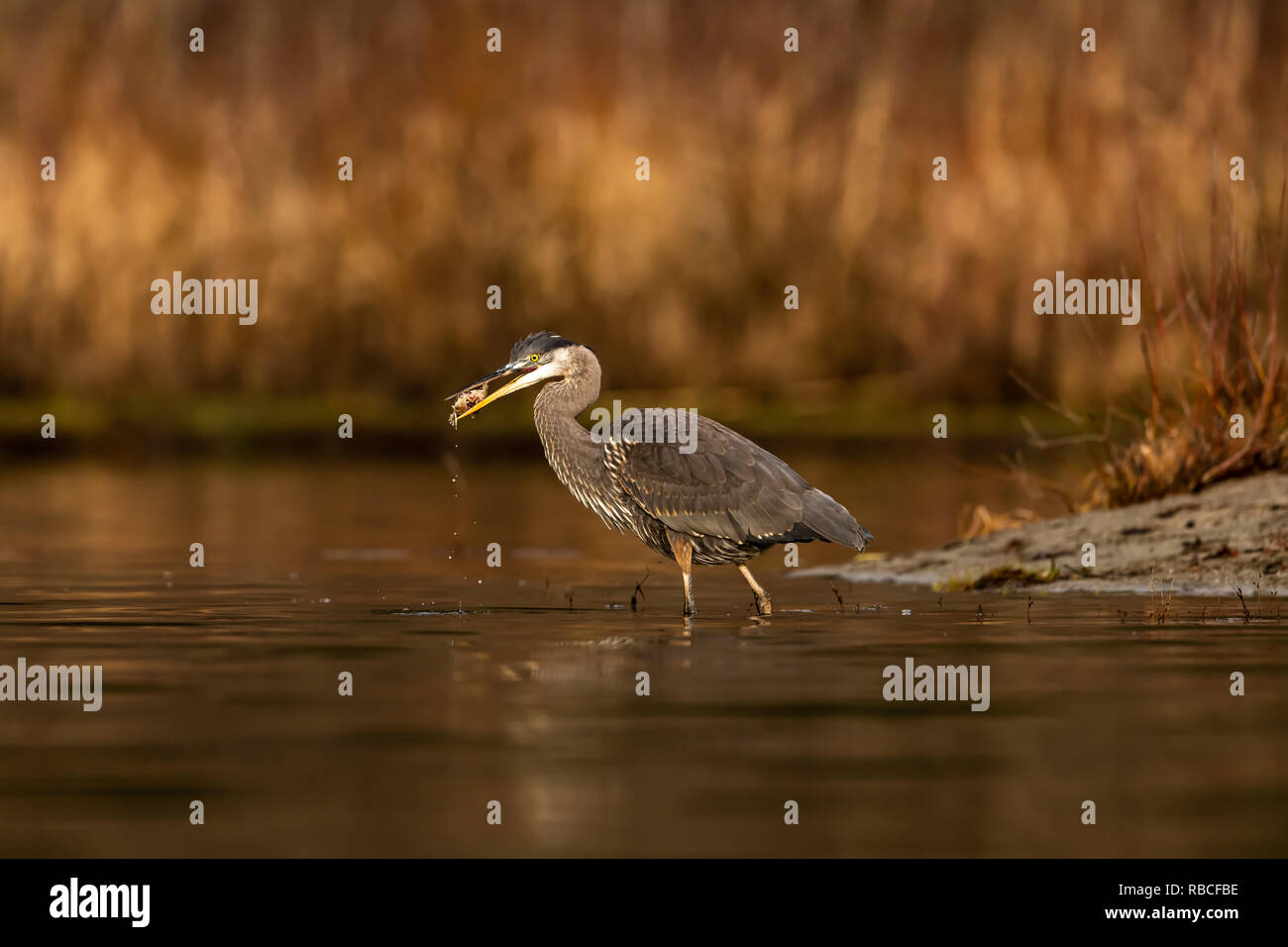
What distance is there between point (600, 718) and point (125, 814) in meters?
2.56

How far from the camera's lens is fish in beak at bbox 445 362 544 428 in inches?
592

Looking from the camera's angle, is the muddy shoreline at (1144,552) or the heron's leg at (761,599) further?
the muddy shoreline at (1144,552)

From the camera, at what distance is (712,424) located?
15.4m

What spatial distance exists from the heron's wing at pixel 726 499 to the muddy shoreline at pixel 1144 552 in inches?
87.3

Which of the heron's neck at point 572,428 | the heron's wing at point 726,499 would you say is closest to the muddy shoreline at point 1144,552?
the heron's wing at point 726,499

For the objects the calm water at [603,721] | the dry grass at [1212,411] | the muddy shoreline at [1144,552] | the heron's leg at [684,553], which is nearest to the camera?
the calm water at [603,721]

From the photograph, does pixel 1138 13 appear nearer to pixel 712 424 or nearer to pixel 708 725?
pixel 712 424

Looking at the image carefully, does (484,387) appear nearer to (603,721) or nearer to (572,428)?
(572,428)

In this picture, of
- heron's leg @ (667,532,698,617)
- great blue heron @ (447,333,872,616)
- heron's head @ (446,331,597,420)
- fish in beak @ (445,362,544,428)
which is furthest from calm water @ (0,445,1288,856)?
heron's head @ (446,331,597,420)

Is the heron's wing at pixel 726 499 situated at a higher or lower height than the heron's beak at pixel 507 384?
lower

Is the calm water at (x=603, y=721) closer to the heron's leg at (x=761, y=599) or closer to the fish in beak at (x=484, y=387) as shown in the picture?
the heron's leg at (x=761, y=599)

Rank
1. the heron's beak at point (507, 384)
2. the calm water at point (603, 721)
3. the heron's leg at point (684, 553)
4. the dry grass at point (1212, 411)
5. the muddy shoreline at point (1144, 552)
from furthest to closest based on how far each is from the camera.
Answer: the dry grass at point (1212, 411) < the muddy shoreline at point (1144, 552) < the heron's beak at point (507, 384) < the heron's leg at point (684, 553) < the calm water at point (603, 721)

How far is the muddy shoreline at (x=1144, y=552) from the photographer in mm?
15891

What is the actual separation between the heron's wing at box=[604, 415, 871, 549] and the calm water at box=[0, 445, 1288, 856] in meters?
0.56
